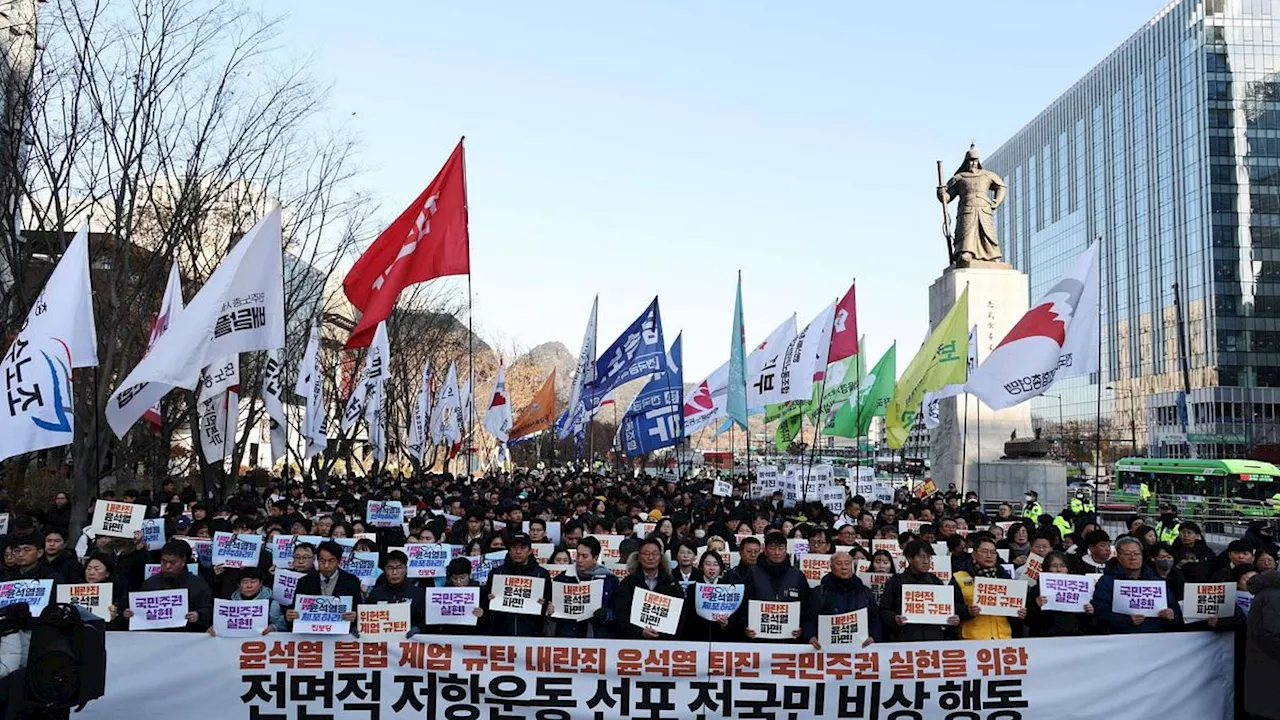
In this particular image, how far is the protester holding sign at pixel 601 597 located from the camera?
870 centimetres

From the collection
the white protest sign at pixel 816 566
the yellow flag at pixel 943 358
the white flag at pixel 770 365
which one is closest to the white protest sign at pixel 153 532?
the white protest sign at pixel 816 566

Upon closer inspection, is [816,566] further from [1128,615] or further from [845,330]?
[845,330]

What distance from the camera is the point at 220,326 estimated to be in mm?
10898

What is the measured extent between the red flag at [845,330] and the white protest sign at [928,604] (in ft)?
A: 41.3

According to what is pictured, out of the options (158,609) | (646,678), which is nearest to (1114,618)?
(646,678)

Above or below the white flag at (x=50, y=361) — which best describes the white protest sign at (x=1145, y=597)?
below

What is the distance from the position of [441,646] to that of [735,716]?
7.18ft

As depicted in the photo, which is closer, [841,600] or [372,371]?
[841,600]

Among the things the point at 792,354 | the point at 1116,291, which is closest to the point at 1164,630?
the point at 792,354

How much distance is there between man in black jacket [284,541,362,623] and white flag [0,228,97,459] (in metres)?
2.16

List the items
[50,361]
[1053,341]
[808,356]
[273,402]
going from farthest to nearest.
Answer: [273,402] < [808,356] < [1053,341] < [50,361]

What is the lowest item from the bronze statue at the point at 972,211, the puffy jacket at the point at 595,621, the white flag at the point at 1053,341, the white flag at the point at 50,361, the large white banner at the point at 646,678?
the large white banner at the point at 646,678

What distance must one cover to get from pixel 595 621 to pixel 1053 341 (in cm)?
923

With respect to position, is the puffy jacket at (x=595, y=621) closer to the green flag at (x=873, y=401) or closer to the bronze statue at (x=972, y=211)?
the green flag at (x=873, y=401)
